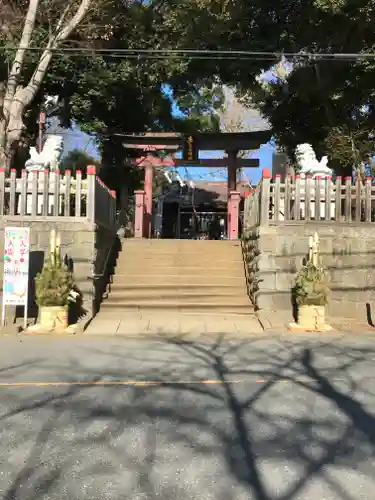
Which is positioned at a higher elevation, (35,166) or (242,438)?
(35,166)

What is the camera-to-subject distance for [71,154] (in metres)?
27.4

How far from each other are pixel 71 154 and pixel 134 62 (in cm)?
1128

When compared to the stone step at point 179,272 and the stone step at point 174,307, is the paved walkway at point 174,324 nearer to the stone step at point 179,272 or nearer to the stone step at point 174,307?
the stone step at point 174,307

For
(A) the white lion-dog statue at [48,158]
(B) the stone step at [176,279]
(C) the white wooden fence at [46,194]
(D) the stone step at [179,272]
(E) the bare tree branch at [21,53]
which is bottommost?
(B) the stone step at [176,279]

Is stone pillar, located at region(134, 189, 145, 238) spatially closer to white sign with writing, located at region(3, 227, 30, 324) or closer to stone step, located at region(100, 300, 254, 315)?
stone step, located at region(100, 300, 254, 315)

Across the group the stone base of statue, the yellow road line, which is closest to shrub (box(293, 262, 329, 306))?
the stone base of statue

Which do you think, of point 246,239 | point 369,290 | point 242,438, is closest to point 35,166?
point 246,239

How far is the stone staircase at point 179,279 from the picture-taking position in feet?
31.8

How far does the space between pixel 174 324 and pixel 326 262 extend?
336 centimetres

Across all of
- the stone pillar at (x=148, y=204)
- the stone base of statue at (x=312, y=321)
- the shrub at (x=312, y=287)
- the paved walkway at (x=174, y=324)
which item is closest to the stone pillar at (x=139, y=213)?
the stone pillar at (x=148, y=204)

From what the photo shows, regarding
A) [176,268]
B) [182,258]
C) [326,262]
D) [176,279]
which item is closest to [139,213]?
[182,258]

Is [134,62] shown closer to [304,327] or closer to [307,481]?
[304,327]

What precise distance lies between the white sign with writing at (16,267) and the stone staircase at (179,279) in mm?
1868

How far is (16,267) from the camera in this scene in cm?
814
